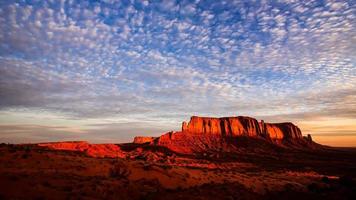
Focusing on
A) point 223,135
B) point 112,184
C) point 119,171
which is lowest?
point 112,184

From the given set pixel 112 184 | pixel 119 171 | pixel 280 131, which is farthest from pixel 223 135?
pixel 112 184

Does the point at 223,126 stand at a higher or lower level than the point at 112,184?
higher

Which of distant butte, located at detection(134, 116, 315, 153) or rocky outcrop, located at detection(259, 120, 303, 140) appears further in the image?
rocky outcrop, located at detection(259, 120, 303, 140)

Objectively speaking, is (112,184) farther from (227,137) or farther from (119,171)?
(227,137)

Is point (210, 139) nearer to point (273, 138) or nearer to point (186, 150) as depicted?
point (186, 150)

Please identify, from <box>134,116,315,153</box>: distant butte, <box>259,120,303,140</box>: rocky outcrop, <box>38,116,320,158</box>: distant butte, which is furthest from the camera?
<box>259,120,303,140</box>: rocky outcrop

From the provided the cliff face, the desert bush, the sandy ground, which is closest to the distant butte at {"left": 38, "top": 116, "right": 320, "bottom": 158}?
the cliff face

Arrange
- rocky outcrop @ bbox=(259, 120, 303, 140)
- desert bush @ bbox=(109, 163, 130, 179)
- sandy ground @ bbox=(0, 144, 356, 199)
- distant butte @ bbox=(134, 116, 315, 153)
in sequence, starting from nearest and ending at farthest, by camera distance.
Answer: sandy ground @ bbox=(0, 144, 356, 199) < desert bush @ bbox=(109, 163, 130, 179) < distant butte @ bbox=(134, 116, 315, 153) < rocky outcrop @ bbox=(259, 120, 303, 140)

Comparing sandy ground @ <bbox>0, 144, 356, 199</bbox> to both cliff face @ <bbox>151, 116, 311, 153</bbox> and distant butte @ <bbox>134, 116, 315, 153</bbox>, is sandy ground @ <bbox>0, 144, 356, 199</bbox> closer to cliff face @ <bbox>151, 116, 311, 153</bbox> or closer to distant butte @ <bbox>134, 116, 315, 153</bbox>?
distant butte @ <bbox>134, 116, 315, 153</bbox>

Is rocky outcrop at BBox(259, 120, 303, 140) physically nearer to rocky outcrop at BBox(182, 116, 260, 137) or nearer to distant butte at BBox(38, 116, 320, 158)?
distant butte at BBox(38, 116, 320, 158)

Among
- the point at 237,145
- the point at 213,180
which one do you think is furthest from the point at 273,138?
the point at 213,180

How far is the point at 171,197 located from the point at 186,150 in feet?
218

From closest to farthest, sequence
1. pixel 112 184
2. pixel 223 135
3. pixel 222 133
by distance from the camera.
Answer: pixel 112 184
pixel 223 135
pixel 222 133

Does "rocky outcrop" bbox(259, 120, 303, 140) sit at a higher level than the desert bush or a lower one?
higher
